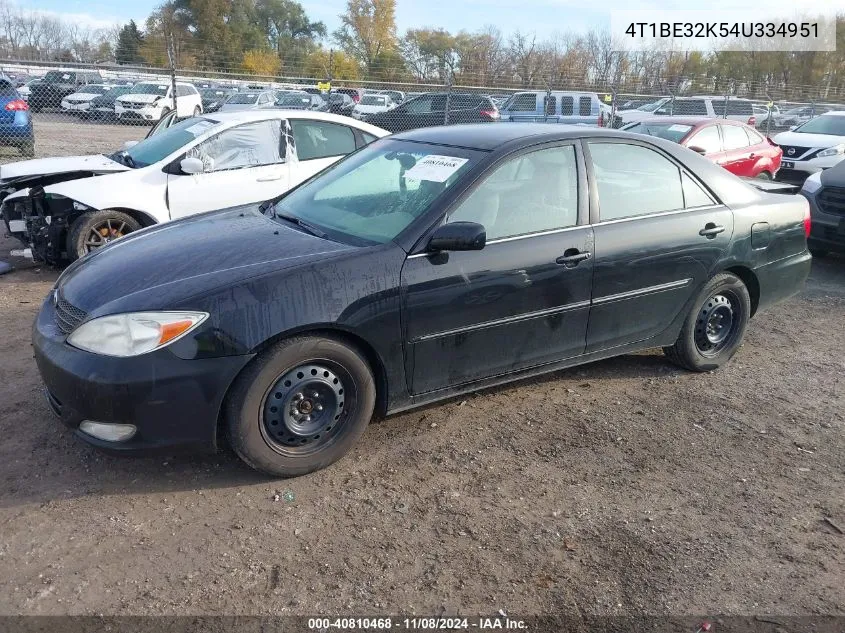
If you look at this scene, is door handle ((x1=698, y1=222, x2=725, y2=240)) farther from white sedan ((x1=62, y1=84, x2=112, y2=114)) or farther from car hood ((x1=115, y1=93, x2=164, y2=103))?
car hood ((x1=115, y1=93, x2=164, y2=103))

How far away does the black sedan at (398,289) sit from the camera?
119 inches

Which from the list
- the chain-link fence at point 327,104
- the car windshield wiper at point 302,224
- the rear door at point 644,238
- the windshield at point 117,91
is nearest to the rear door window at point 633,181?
the rear door at point 644,238

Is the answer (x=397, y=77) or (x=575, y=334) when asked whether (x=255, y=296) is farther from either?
(x=397, y=77)

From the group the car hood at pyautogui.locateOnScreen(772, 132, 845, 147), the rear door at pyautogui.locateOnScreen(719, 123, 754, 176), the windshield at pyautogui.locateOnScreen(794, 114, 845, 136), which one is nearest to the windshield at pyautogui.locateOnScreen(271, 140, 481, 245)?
the rear door at pyautogui.locateOnScreen(719, 123, 754, 176)

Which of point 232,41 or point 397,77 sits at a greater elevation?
point 232,41

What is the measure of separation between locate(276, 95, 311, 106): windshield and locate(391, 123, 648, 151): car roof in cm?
2225

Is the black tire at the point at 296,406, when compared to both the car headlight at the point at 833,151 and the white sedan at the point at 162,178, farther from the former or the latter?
the car headlight at the point at 833,151

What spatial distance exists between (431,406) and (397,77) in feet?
130

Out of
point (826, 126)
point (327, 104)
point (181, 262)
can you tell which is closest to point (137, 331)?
point (181, 262)

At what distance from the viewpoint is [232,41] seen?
190 ft

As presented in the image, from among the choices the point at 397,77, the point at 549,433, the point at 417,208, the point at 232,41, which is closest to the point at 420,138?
the point at 417,208

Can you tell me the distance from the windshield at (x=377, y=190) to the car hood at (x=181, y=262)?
0.20 m

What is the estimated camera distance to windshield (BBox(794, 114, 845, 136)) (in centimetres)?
1416

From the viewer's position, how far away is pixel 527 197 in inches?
152
